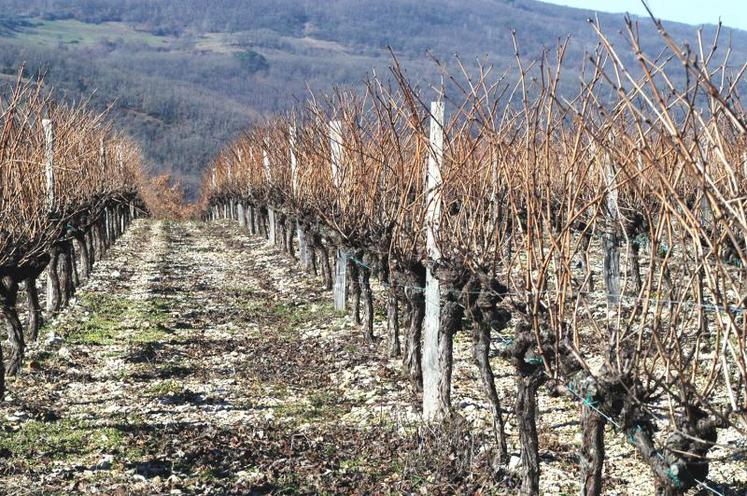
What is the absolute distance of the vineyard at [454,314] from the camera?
4.12 m

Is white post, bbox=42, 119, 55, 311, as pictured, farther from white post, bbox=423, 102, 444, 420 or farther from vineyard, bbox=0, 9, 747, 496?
white post, bbox=423, 102, 444, 420

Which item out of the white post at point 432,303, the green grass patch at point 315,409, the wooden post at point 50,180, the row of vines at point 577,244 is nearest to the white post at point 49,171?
the wooden post at point 50,180

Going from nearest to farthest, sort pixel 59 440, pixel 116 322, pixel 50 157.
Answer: pixel 59 440 < pixel 116 322 < pixel 50 157

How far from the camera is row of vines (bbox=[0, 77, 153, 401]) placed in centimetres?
902

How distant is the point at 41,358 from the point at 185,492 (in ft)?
14.7

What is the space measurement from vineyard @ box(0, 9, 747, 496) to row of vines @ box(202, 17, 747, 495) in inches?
1.1

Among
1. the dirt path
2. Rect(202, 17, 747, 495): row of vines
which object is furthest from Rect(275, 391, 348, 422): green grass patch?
Rect(202, 17, 747, 495): row of vines

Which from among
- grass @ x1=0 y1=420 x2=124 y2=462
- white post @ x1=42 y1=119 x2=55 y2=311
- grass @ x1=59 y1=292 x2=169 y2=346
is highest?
white post @ x1=42 y1=119 x2=55 y2=311

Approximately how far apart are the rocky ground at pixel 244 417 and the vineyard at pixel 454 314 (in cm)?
4

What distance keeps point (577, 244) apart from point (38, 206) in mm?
8105

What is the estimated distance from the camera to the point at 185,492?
20.4 feet

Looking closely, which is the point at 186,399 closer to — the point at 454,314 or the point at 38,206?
the point at 454,314

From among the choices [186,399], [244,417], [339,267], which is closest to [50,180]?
[339,267]

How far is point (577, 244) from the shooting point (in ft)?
14.6
